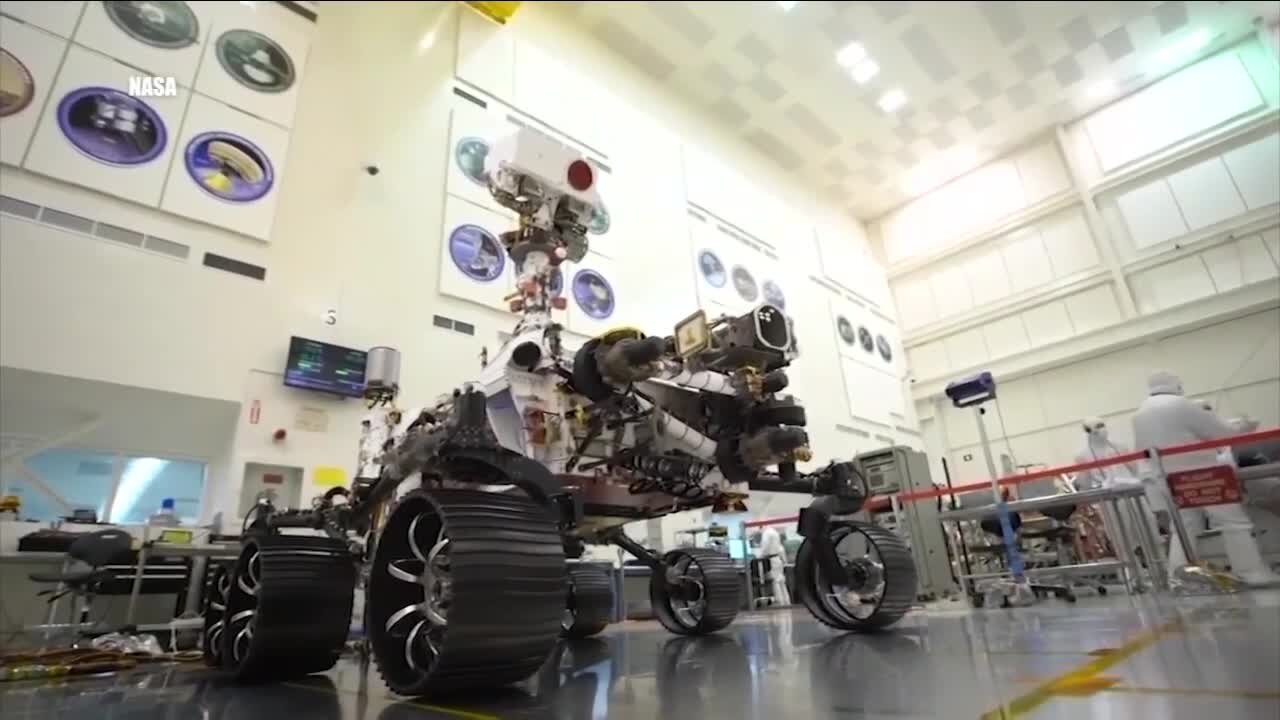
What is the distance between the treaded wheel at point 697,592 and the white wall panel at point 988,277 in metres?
16.5

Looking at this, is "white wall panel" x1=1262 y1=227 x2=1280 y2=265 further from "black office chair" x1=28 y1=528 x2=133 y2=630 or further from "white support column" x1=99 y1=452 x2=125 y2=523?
"white support column" x1=99 y1=452 x2=125 y2=523

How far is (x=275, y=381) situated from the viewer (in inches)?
252

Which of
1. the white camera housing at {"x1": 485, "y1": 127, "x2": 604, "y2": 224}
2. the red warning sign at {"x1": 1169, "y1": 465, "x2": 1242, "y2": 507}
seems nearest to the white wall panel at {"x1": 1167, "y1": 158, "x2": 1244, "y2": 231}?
the red warning sign at {"x1": 1169, "y1": 465, "x2": 1242, "y2": 507}

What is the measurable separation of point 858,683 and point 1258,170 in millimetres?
18608

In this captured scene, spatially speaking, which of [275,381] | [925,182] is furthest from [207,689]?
[925,182]

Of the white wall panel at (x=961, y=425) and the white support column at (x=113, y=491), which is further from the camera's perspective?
the white wall panel at (x=961, y=425)

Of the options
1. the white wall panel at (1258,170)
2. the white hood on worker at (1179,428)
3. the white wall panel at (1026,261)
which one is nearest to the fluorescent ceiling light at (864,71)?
the white wall panel at (1026,261)

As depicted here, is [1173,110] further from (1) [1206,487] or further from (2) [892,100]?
(1) [1206,487]

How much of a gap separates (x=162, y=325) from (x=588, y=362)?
5.95 m

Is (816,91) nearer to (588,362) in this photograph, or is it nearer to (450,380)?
(450,380)

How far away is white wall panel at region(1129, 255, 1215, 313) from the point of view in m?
13.9

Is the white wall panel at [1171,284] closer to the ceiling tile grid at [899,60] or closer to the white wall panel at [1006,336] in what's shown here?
the white wall panel at [1006,336]

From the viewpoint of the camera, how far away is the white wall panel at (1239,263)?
13.1m

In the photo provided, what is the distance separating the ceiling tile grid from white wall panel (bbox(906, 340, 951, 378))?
552cm
